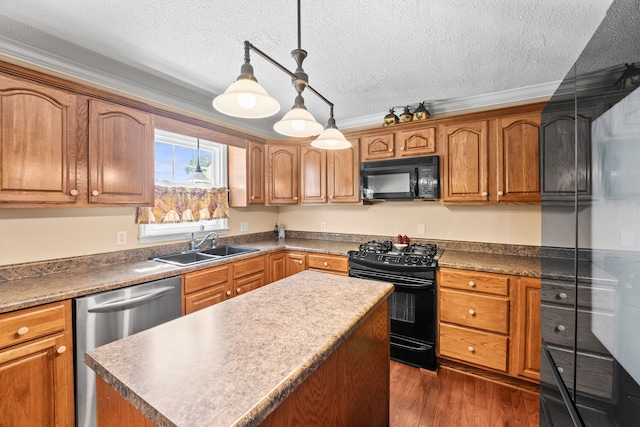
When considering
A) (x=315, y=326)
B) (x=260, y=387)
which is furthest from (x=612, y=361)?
(x=260, y=387)

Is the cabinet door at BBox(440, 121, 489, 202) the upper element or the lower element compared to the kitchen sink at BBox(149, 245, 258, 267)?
upper

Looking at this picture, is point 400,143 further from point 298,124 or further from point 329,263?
point 298,124

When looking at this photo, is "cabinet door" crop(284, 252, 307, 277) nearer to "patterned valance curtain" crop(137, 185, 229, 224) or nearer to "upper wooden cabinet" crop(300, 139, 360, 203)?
"upper wooden cabinet" crop(300, 139, 360, 203)

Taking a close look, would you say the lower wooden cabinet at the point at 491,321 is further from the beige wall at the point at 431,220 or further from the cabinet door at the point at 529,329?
the beige wall at the point at 431,220

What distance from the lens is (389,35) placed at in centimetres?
181

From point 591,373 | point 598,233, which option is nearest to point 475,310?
point 591,373

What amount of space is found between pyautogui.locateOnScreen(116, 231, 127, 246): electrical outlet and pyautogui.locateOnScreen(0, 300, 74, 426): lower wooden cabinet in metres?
0.86

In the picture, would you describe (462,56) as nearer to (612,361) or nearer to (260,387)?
(612,361)

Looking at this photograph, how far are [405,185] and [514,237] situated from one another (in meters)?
1.12

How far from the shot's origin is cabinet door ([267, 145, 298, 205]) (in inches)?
137

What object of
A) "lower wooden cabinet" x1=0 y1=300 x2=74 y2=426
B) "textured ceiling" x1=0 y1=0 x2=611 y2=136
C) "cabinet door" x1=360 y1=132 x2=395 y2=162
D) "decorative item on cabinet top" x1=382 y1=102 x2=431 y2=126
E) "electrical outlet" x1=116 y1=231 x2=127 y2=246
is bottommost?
"lower wooden cabinet" x1=0 y1=300 x2=74 y2=426

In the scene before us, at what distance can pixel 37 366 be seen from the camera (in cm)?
148

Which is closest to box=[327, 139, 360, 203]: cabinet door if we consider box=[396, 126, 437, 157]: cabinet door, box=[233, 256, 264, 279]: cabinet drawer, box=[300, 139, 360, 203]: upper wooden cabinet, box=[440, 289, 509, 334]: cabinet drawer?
box=[300, 139, 360, 203]: upper wooden cabinet

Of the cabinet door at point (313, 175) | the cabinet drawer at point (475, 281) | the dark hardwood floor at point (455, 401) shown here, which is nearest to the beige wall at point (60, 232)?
the cabinet door at point (313, 175)
